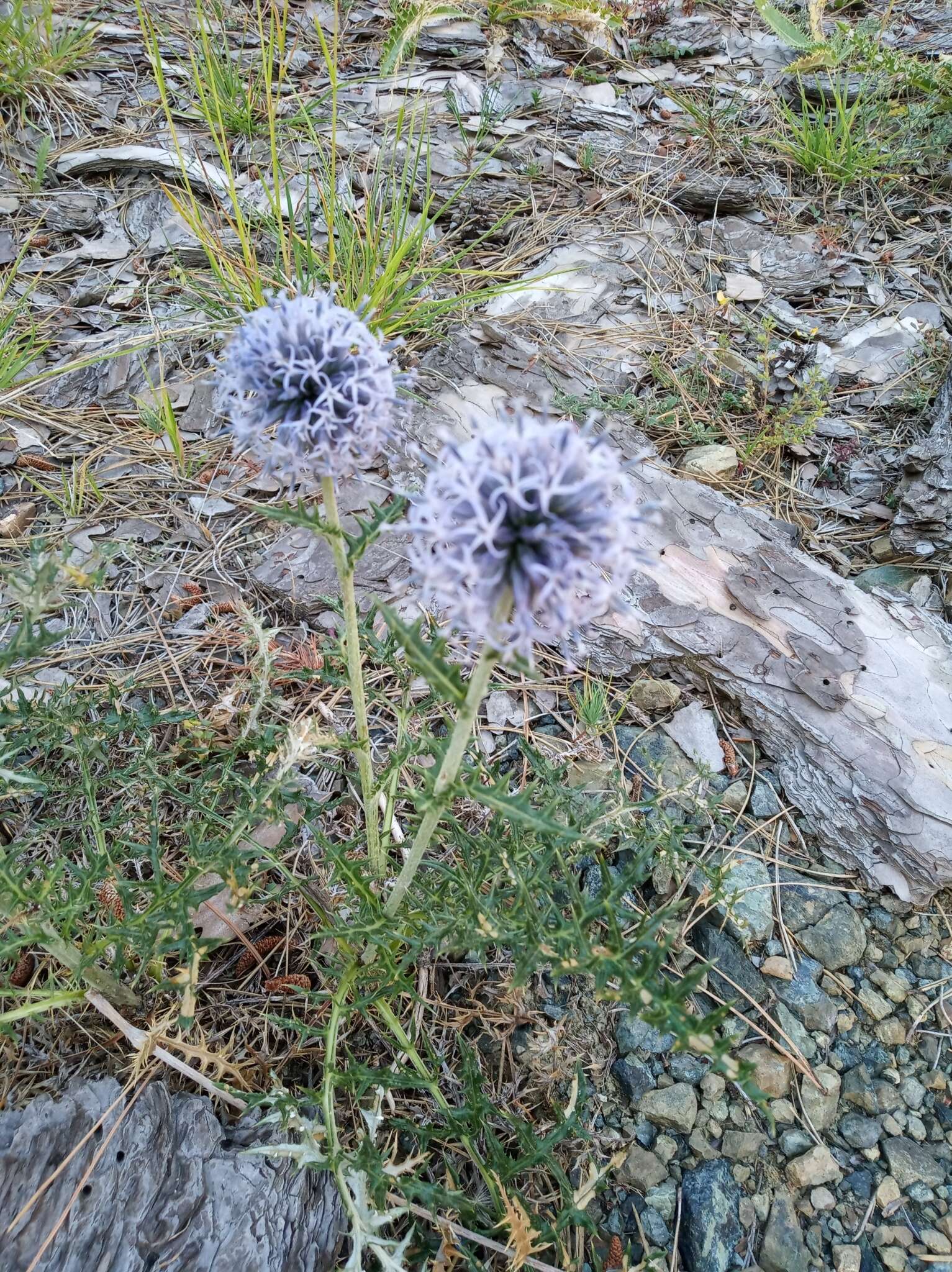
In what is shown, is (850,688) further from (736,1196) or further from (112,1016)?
(112,1016)

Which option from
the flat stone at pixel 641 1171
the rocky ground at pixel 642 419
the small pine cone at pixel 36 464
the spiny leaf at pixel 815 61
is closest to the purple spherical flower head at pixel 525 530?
the rocky ground at pixel 642 419

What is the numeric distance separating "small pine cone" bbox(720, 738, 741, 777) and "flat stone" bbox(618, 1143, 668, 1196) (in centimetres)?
133

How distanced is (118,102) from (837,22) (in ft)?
16.9

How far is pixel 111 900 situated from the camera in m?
2.51

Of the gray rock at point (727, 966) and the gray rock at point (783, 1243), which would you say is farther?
the gray rock at point (727, 966)

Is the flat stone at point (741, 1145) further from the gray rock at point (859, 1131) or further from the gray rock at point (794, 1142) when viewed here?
the gray rock at point (859, 1131)

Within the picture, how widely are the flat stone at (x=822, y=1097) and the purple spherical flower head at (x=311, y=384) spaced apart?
2.29m

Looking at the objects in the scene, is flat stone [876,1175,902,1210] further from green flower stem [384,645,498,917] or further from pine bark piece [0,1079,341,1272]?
green flower stem [384,645,498,917]

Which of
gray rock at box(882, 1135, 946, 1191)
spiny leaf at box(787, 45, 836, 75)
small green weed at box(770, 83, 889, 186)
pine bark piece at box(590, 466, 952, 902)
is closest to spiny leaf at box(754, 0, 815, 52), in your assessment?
spiny leaf at box(787, 45, 836, 75)

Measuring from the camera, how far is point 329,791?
9.75 feet

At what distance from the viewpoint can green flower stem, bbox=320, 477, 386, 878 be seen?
190 centimetres

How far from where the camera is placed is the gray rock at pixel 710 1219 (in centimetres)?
227

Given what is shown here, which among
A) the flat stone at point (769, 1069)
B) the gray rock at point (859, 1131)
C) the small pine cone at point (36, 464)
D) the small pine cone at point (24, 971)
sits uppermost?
the small pine cone at point (36, 464)

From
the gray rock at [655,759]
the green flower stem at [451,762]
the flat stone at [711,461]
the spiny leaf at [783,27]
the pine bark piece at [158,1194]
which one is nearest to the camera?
the green flower stem at [451,762]
